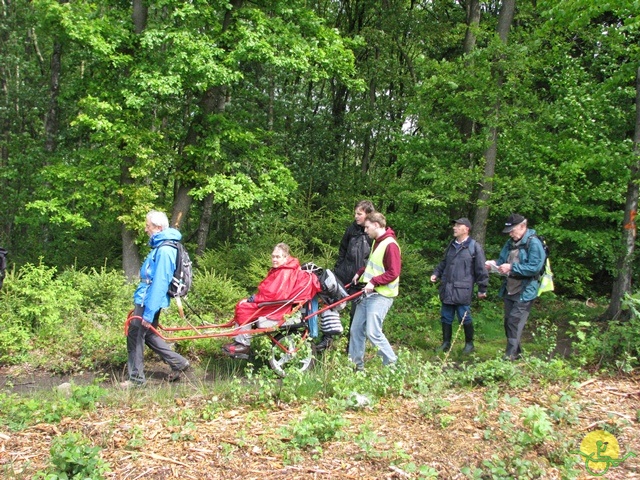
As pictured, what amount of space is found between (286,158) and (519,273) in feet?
22.2

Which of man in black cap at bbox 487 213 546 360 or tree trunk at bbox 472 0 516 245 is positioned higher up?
tree trunk at bbox 472 0 516 245

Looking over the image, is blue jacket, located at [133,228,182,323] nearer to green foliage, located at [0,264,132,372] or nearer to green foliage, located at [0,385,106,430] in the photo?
green foliage, located at [0,385,106,430]

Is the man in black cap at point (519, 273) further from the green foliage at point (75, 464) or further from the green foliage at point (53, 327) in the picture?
the green foliage at point (53, 327)

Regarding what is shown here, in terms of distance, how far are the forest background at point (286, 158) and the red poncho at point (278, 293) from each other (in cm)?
297

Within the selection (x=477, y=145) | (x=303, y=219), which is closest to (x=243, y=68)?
(x=303, y=219)

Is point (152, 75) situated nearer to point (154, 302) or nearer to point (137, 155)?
point (137, 155)

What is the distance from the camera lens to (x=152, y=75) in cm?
951

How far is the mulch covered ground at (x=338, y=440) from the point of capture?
3.38 metres

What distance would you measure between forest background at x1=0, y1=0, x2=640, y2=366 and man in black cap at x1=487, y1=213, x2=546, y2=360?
261 cm

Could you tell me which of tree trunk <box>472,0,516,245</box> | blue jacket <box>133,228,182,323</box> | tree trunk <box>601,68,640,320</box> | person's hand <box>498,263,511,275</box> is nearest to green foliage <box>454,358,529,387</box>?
person's hand <box>498,263,511,275</box>

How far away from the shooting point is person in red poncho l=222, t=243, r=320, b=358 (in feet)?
20.2

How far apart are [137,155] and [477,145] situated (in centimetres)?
682

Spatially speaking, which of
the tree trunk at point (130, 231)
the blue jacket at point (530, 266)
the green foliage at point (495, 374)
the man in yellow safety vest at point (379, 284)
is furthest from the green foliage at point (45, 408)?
the tree trunk at point (130, 231)

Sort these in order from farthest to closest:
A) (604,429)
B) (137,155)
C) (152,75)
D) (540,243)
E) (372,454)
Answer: (137,155) < (152,75) < (540,243) < (604,429) < (372,454)
